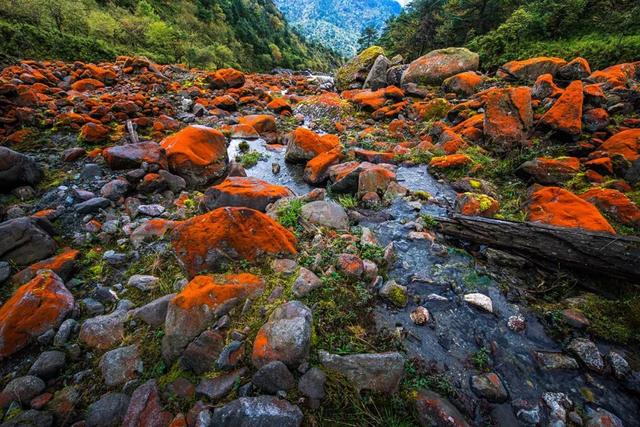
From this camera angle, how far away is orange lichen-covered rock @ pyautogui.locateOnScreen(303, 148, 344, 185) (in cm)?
778

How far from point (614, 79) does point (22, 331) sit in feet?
54.0

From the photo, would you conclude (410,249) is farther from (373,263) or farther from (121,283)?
(121,283)

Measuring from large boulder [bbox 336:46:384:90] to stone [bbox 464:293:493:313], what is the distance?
17.5m

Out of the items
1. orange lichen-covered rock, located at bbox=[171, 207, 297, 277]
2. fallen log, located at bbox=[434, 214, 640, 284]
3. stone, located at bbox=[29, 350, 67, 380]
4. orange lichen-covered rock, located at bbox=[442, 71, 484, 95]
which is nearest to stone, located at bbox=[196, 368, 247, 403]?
orange lichen-covered rock, located at bbox=[171, 207, 297, 277]

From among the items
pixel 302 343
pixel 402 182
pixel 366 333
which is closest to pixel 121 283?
pixel 302 343

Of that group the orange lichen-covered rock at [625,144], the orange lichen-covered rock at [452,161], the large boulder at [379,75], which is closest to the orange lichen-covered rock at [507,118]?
the orange lichen-covered rock at [452,161]

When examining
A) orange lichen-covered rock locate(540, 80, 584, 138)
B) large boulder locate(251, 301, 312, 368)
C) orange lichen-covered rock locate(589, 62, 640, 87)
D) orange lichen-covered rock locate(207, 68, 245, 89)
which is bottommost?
large boulder locate(251, 301, 312, 368)

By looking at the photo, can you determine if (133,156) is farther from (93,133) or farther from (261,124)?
(261,124)

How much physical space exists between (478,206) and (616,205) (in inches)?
90.7

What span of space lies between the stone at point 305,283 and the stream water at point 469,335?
0.92 metres

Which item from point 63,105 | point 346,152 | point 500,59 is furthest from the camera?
point 500,59

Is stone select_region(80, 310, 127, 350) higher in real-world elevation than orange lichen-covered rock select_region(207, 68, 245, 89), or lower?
lower

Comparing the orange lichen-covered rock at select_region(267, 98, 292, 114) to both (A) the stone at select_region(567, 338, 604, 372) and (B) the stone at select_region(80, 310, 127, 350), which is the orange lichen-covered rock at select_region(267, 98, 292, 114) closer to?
(B) the stone at select_region(80, 310, 127, 350)

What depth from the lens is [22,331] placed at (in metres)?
3.22
